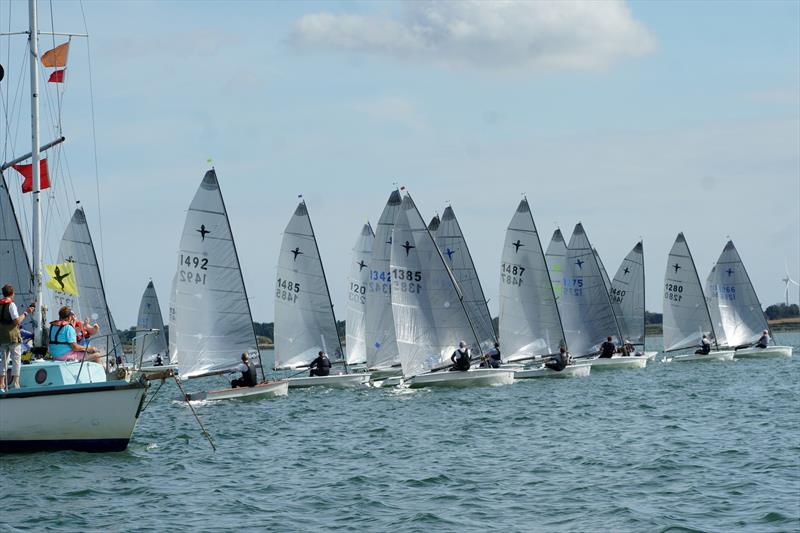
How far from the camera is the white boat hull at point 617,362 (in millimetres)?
50719

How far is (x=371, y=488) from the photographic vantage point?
19078 millimetres

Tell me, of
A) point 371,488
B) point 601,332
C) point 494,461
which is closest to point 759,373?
point 601,332

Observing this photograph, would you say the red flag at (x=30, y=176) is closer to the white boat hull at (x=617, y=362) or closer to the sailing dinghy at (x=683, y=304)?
the white boat hull at (x=617, y=362)

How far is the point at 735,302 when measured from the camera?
6238cm

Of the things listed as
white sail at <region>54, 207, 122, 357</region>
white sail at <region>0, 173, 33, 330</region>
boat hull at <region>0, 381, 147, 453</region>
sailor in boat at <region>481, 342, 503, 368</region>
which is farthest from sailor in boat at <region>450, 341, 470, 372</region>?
white sail at <region>54, 207, 122, 357</region>

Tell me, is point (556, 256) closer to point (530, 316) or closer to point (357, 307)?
point (530, 316)

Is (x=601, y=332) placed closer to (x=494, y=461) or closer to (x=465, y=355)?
(x=465, y=355)

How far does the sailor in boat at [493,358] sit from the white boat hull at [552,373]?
3.25ft

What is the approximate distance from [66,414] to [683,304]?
44540 millimetres

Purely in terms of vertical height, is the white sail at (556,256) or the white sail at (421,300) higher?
the white sail at (556,256)

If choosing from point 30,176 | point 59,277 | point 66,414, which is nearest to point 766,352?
point 30,176

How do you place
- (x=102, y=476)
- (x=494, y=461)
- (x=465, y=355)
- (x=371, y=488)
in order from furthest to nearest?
(x=465, y=355)
(x=494, y=461)
(x=102, y=476)
(x=371, y=488)

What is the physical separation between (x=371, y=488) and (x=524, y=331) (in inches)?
1117

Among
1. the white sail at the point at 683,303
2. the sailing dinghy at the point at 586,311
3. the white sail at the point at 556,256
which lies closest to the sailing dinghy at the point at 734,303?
the white sail at the point at 683,303
